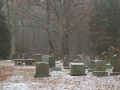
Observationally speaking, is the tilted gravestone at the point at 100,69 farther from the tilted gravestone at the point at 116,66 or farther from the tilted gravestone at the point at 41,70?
the tilted gravestone at the point at 41,70

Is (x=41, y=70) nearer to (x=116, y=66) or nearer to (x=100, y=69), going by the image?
(x=100, y=69)

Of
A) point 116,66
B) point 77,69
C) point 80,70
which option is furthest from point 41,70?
point 116,66

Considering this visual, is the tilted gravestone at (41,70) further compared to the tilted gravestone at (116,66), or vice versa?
the tilted gravestone at (116,66)

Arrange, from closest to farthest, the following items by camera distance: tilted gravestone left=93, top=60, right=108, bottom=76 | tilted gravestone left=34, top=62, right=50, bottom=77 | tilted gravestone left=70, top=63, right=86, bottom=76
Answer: tilted gravestone left=34, top=62, right=50, bottom=77 → tilted gravestone left=93, top=60, right=108, bottom=76 → tilted gravestone left=70, top=63, right=86, bottom=76

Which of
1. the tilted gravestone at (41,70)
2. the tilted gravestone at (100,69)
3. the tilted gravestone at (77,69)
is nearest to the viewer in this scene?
the tilted gravestone at (41,70)

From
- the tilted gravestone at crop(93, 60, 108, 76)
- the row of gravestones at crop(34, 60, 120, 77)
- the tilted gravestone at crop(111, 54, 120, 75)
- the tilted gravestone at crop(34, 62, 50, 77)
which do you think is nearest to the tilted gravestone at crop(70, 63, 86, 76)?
the row of gravestones at crop(34, 60, 120, 77)

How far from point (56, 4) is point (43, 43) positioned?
929 inches

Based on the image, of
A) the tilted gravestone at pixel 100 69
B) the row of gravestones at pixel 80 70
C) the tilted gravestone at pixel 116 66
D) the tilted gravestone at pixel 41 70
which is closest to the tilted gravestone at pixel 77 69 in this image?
the row of gravestones at pixel 80 70

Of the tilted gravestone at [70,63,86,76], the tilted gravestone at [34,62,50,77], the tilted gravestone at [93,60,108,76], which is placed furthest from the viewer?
the tilted gravestone at [70,63,86,76]

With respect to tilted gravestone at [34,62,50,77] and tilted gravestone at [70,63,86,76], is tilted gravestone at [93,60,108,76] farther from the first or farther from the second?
tilted gravestone at [34,62,50,77]

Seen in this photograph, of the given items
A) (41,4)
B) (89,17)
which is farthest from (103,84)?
(89,17)

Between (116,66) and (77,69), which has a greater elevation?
(116,66)

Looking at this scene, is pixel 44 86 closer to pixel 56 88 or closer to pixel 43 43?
pixel 56 88

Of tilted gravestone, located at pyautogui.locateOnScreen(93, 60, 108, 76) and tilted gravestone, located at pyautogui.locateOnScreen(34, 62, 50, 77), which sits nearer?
tilted gravestone, located at pyautogui.locateOnScreen(34, 62, 50, 77)
